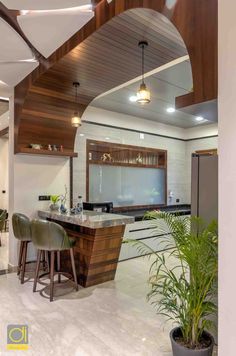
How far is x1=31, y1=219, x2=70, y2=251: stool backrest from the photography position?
10.5 feet

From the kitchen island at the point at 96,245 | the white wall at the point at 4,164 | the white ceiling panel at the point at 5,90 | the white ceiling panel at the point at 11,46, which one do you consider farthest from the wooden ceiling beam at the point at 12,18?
the white wall at the point at 4,164

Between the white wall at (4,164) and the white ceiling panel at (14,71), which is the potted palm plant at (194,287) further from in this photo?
the white wall at (4,164)

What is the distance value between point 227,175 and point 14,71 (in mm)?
3325

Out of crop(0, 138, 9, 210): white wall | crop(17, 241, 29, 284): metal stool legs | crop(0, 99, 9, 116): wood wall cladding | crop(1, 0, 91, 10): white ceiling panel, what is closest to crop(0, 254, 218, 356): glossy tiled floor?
crop(17, 241, 29, 284): metal stool legs

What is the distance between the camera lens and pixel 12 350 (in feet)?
7.36

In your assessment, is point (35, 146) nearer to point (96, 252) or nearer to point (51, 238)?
point (51, 238)

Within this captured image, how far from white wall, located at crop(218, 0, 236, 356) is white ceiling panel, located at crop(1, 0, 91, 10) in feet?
4.01

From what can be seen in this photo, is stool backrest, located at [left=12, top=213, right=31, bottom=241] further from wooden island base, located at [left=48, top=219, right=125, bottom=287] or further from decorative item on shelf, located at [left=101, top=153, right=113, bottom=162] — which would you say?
decorative item on shelf, located at [left=101, top=153, right=113, bottom=162]

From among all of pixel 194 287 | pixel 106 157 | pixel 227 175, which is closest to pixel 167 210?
pixel 106 157

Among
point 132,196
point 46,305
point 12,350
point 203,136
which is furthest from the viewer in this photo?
point 203,136

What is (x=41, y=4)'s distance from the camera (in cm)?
212

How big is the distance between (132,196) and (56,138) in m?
2.55

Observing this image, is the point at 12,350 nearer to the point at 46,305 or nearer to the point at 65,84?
the point at 46,305

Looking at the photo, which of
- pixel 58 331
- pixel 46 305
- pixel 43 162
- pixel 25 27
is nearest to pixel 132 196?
pixel 43 162
